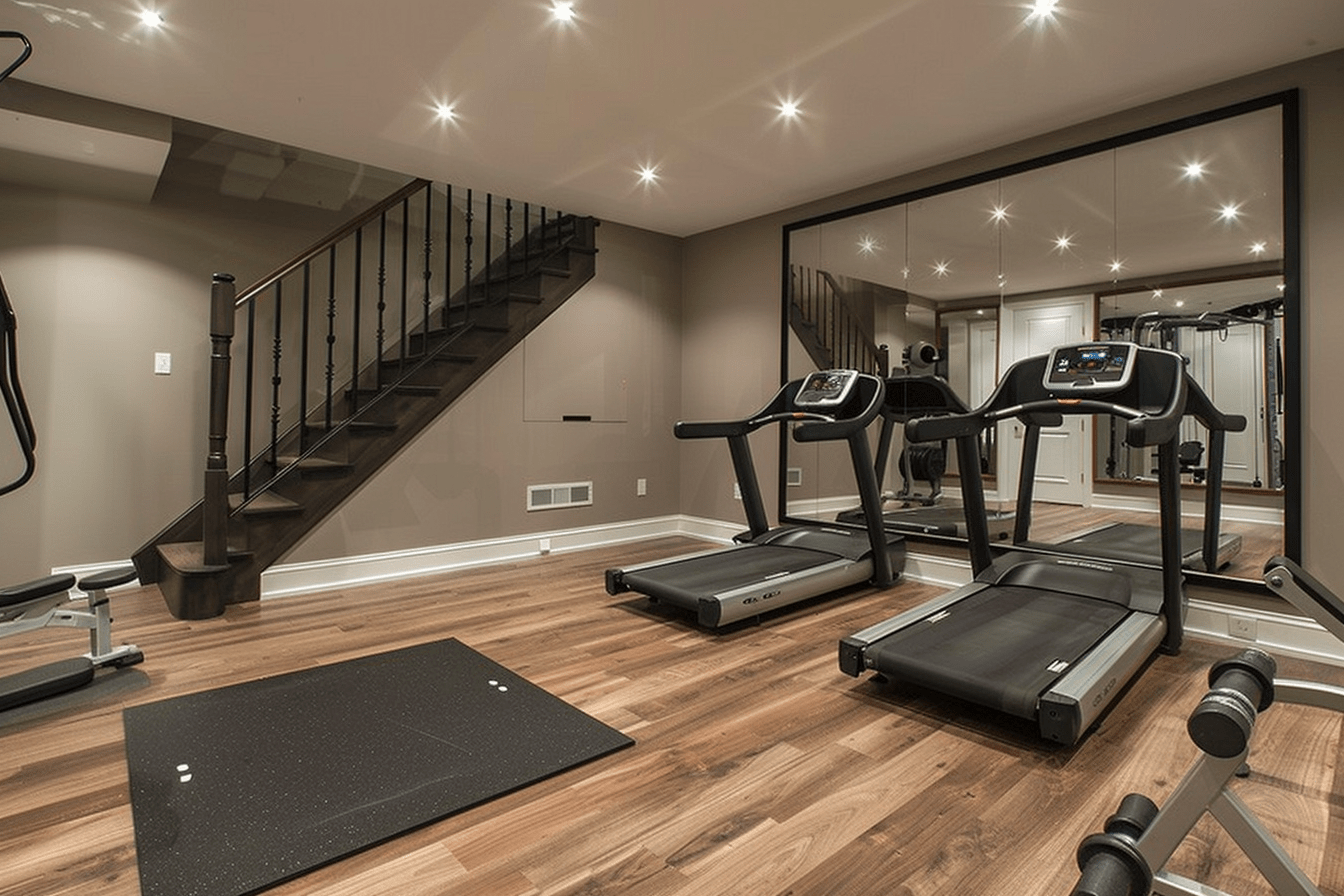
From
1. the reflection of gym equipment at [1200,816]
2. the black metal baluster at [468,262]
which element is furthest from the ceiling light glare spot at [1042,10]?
the black metal baluster at [468,262]

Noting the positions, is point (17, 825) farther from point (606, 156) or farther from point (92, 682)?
point (606, 156)

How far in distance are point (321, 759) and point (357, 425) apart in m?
2.62

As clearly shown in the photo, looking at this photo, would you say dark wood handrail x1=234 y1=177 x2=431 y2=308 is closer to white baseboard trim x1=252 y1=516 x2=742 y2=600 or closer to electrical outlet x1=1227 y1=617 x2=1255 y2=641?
white baseboard trim x1=252 y1=516 x2=742 y2=600

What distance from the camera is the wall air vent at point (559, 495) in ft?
16.7

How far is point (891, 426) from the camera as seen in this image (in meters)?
4.61

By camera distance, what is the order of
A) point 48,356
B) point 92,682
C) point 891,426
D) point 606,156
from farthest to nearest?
point 891,426, point 606,156, point 48,356, point 92,682

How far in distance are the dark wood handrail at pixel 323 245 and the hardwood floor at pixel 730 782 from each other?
1.77 metres

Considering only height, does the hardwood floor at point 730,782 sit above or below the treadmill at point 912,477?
below

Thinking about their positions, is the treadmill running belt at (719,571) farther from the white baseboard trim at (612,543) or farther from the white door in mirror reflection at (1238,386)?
the white door in mirror reflection at (1238,386)

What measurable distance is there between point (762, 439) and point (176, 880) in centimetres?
441

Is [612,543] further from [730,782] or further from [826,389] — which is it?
[730,782]

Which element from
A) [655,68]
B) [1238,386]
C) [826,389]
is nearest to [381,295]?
[655,68]

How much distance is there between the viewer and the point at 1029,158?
3.82 m

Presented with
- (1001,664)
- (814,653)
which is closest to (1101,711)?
(1001,664)
